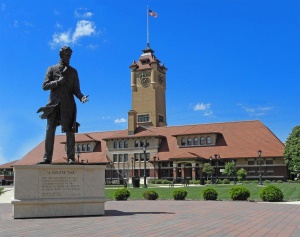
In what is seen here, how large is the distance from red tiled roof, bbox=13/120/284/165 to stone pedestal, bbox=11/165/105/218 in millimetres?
57034

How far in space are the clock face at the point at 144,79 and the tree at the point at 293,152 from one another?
4177cm

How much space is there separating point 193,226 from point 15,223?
4.98 m

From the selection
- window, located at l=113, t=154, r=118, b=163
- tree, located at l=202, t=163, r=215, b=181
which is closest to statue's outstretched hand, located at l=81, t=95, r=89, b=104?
tree, located at l=202, t=163, r=215, b=181

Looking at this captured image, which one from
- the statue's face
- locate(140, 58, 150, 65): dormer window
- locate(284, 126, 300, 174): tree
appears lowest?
locate(284, 126, 300, 174): tree

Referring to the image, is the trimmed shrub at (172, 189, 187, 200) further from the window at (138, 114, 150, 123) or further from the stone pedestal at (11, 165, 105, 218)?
the window at (138, 114, 150, 123)

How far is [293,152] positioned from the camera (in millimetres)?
63375

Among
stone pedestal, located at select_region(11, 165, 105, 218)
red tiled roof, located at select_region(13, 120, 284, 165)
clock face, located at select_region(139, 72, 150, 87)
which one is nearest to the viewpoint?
stone pedestal, located at select_region(11, 165, 105, 218)

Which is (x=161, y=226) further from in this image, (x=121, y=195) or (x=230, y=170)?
(x=230, y=170)

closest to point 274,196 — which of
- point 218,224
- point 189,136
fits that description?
point 218,224

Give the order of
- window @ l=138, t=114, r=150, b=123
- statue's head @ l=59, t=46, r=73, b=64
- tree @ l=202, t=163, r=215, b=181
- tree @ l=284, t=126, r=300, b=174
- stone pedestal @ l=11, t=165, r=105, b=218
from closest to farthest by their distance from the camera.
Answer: stone pedestal @ l=11, t=165, r=105, b=218 < statue's head @ l=59, t=46, r=73, b=64 < tree @ l=284, t=126, r=300, b=174 < tree @ l=202, t=163, r=215, b=181 < window @ l=138, t=114, r=150, b=123

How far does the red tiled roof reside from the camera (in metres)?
70.7

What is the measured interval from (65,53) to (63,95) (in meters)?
1.52

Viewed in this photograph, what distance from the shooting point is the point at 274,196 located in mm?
21906

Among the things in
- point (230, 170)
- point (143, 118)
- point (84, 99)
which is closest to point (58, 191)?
point (84, 99)
